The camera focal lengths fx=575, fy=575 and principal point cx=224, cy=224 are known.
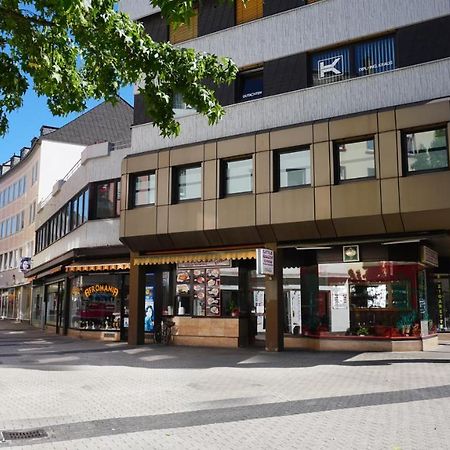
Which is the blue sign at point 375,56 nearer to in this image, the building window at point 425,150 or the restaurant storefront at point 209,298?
the building window at point 425,150

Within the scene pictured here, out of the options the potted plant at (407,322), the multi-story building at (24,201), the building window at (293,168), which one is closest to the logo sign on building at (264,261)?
the building window at (293,168)

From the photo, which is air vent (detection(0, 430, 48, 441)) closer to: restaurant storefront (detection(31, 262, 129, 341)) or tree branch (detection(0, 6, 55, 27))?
tree branch (detection(0, 6, 55, 27))

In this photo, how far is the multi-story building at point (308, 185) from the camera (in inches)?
621

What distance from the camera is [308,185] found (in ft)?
55.8

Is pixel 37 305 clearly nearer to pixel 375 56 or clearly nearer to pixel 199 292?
pixel 199 292

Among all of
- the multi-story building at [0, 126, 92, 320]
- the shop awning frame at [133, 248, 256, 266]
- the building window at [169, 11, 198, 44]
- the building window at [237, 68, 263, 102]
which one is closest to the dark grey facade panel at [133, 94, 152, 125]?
the building window at [169, 11, 198, 44]

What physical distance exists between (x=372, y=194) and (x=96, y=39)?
9896 millimetres

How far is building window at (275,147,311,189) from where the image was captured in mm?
17281

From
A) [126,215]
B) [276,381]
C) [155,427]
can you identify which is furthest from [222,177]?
[155,427]

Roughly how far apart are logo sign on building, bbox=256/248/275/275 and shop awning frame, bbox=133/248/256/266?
0.85m

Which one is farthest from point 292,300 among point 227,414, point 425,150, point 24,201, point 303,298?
point 24,201

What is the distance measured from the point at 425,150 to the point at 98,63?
392 inches

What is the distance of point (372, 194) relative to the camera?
15805 millimetres

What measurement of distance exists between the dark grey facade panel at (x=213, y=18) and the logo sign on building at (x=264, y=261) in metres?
8.14
